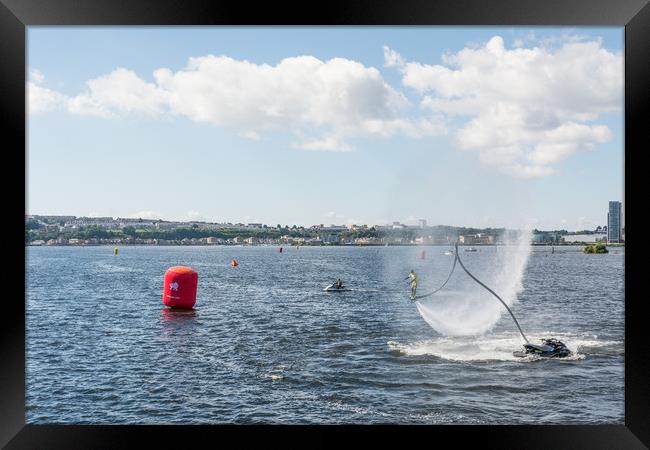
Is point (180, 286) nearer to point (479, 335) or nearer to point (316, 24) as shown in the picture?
point (479, 335)

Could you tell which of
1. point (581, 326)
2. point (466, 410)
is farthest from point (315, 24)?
point (581, 326)

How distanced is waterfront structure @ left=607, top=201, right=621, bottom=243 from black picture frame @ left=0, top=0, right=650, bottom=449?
3379 inches

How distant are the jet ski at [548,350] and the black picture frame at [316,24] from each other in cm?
920

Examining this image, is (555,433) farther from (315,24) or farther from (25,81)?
(25,81)

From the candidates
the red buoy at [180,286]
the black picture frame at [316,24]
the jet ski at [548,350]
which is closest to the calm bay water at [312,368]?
the jet ski at [548,350]

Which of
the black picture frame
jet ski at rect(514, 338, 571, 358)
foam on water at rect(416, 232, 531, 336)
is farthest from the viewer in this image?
jet ski at rect(514, 338, 571, 358)

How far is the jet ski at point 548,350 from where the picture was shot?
13.8m

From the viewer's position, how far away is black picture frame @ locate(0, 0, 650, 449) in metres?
4.86

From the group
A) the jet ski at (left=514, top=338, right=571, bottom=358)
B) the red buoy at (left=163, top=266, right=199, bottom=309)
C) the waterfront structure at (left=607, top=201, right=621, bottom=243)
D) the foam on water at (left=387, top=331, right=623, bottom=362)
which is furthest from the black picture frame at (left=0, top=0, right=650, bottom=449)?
the waterfront structure at (left=607, top=201, right=621, bottom=243)

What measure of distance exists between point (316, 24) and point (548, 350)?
472 inches

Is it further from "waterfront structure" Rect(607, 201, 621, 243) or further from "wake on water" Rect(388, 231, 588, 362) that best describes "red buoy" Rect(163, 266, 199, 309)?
"waterfront structure" Rect(607, 201, 621, 243)

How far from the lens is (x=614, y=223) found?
8700 centimetres

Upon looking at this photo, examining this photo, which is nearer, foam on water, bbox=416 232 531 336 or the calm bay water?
the calm bay water

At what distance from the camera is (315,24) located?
5.16 meters
